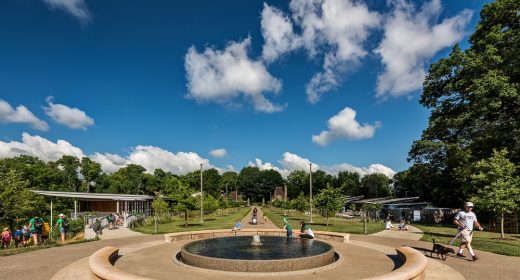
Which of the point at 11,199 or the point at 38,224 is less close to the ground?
the point at 11,199

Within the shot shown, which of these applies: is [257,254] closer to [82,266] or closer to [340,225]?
[82,266]

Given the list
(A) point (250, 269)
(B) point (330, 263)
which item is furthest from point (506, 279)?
(A) point (250, 269)

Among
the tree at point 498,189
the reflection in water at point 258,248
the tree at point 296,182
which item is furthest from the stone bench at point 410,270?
the tree at point 296,182

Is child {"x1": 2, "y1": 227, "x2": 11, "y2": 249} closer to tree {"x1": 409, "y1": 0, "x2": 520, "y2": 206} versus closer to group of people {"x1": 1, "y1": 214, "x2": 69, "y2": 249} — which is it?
group of people {"x1": 1, "y1": 214, "x2": 69, "y2": 249}

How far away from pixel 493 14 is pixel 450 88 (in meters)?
7.00

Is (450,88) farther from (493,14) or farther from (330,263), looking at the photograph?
(330,263)

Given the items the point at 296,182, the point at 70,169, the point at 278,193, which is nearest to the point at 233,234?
the point at 70,169

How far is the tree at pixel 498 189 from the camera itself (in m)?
19.0

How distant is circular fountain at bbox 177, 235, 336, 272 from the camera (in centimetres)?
1064

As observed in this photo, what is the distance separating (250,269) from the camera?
10586 mm

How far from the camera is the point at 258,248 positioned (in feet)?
48.4

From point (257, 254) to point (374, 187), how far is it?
99.9 meters

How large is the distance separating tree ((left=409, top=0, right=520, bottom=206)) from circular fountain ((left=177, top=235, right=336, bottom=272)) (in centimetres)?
1518

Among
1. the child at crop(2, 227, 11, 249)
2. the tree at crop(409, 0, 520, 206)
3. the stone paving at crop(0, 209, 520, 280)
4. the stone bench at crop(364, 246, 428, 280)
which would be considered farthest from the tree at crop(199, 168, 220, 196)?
the stone bench at crop(364, 246, 428, 280)
